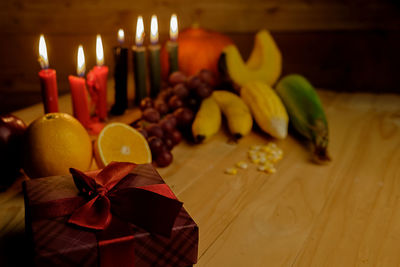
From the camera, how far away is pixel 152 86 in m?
1.33

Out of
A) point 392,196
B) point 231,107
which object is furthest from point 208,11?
point 392,196

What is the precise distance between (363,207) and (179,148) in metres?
0.47

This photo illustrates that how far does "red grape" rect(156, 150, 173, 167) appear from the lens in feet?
3.14

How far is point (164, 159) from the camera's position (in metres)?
0.96

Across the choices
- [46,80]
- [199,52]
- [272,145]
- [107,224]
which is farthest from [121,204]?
[199,52]

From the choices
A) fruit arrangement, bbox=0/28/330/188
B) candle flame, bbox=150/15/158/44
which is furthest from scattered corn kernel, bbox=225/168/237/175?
candle flame, bbox=150/15/158/44

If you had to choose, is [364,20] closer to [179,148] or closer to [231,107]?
[231,107]

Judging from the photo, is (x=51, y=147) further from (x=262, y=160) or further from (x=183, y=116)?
(x=262, y=160)

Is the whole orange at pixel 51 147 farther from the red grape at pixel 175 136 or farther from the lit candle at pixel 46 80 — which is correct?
the red grape at pixel 175 136

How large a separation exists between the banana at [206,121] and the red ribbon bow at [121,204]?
0.43 metres

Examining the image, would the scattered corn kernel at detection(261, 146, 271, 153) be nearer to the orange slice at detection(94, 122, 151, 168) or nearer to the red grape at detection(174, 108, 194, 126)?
the red grape at detection(174, 108, 194, 126)

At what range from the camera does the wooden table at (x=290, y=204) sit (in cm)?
69

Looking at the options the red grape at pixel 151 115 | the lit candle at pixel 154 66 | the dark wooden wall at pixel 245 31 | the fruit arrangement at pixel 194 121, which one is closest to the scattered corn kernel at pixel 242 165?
the fruit arrangement at pixel 194 121

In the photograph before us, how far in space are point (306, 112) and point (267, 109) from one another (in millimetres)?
118
